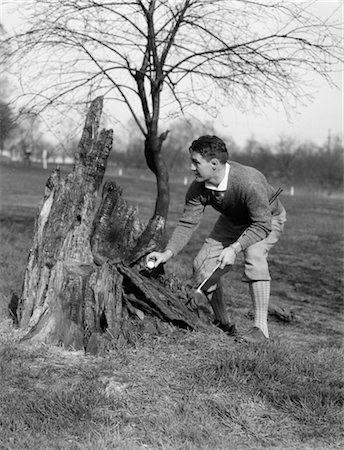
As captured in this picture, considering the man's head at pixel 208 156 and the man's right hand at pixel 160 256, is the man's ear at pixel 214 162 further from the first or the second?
the man's right hand at pixel 160 256

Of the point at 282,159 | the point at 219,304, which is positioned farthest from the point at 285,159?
the point at 219,304

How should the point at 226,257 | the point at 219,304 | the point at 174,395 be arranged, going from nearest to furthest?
the point at 174,395 < the point at 226,257 < the point at 219,304

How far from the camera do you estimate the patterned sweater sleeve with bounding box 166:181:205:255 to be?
4.95 meters

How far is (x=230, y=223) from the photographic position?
515 centimetres

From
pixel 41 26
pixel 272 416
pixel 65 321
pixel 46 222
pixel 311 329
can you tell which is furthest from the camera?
pixel 41 26

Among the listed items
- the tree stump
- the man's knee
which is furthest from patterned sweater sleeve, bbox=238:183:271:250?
the tree stump

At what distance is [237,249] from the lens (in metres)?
4.60

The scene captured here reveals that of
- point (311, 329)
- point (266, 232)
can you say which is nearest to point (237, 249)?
point (266, 232)

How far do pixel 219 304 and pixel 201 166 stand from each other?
1.24 meters

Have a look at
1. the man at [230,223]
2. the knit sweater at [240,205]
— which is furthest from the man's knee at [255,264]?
the knit sweater at [240,205]

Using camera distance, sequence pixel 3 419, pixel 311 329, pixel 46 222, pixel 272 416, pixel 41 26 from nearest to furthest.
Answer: pixel 3 419, pixel 272 416, pixel 46 222, pixel 311 329, pixel 41 26

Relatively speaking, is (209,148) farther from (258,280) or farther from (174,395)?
(174,395)

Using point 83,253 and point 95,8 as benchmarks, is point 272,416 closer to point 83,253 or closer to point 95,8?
point 83,253

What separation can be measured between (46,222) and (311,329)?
2.56m
